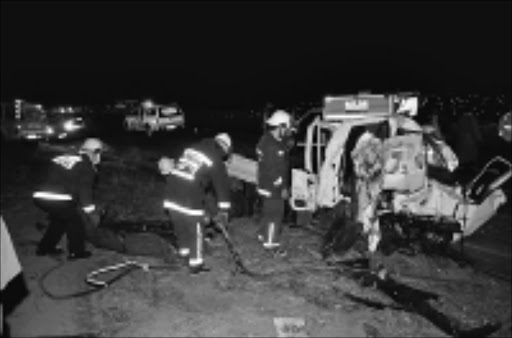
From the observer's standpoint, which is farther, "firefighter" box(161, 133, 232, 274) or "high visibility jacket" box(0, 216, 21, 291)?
"firefighter" box(161, 133, 232, 274)

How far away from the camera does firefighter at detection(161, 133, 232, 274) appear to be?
19.8 ft

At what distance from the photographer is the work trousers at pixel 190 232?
6094 millimetres

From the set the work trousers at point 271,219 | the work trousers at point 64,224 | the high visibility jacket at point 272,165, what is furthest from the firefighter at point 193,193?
the work trousers at point 64,224

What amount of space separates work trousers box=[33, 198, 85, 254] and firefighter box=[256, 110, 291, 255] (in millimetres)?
2605

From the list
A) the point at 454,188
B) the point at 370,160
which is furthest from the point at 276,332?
the point at 454,188

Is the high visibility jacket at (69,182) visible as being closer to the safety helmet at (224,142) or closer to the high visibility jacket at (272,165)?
the safety helmet at (224,142)

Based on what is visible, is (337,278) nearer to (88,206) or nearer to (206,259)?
(206,259)

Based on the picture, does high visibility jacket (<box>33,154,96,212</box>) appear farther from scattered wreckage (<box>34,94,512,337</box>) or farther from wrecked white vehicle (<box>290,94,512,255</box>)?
wrecked white vehicle (<box>290,94,512,255</box>)

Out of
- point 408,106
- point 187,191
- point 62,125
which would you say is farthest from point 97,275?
point 62,125

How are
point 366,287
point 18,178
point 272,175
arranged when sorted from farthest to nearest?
point 18,178
point 272,175
point 366,287

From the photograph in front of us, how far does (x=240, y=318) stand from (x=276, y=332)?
Answer: 0.47 m

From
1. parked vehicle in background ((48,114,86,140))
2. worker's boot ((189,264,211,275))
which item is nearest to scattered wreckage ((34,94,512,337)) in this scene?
worker's boot ((189,264,211,275))

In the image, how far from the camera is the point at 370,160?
6.77m

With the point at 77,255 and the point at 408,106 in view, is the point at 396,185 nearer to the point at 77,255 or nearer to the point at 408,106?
the point at 408,106
